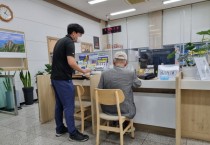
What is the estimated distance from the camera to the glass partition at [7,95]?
11.6ft

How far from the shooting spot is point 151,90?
2.27 m

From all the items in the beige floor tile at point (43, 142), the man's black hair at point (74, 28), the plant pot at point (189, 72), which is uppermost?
the man's black hair at point (74, 28)

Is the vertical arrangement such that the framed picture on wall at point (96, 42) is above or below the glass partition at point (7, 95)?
above

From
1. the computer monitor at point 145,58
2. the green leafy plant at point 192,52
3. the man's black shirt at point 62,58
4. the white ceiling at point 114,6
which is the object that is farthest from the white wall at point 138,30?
the man's black shirt at point 62,58

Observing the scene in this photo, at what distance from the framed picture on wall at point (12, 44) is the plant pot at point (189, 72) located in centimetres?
397

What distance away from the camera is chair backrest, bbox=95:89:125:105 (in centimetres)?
167

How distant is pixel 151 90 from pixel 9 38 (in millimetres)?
3724

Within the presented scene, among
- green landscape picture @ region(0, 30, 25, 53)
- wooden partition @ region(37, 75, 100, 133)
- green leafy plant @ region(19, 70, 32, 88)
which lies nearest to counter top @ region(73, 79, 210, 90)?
wooden partition @ region(37, 75, 100, 133)

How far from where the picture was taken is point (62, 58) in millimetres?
2104

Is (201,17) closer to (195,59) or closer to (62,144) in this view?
(195,59)

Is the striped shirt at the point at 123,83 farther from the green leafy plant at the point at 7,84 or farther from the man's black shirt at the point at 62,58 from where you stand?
the green leafy plant at the point at 7,84

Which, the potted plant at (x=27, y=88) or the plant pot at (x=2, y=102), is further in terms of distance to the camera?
the potted plant at (x=27, y=88)

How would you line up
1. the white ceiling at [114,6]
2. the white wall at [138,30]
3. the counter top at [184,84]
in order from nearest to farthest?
1. the counter top at [184,84]
2. the white ceiling at [114,6]
3. the white wall at [138,30]

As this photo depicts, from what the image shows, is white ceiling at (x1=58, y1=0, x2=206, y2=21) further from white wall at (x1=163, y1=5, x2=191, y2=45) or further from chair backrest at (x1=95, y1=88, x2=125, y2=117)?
chair backrest at (x1=95, y1=88, x2=125, y2=117)
